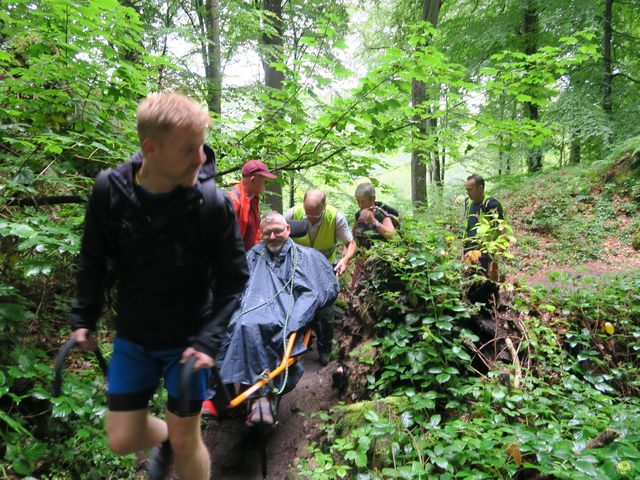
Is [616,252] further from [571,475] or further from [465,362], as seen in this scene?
[571,475]

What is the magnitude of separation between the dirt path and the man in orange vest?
6.20 feet

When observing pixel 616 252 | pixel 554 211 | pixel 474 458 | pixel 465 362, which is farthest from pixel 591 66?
pixel 474 458

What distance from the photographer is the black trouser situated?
406 centimetres

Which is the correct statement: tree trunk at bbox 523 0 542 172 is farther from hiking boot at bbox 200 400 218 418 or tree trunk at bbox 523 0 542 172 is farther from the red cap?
hiking boot at bbox 200 400 218 418

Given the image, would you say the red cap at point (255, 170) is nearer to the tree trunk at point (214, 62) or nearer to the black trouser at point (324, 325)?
the black trouser at point (324, 325)

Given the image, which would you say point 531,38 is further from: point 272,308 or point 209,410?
point 209,410

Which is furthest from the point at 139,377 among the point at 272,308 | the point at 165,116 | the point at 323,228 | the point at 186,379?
the point at 323,228

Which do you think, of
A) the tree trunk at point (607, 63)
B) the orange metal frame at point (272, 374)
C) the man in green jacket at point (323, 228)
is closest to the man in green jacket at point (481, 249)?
the man in green jacket at point (323, 228)

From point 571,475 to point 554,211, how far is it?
34.0ft

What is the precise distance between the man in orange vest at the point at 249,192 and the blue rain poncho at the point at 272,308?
1.02ft

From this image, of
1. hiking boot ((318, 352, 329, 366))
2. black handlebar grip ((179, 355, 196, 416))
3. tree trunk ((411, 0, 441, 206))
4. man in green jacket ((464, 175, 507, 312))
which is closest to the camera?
black handlebar grip ((179, 355, 196, 416))

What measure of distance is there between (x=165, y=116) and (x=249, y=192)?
237 centimetres

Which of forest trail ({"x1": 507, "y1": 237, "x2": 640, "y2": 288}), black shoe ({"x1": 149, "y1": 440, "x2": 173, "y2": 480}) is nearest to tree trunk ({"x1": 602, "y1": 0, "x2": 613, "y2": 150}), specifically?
forest trail ({"x1": 507, "y1": 237, "x2": 640, "y2": 288})

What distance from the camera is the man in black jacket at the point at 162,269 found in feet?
5.30
